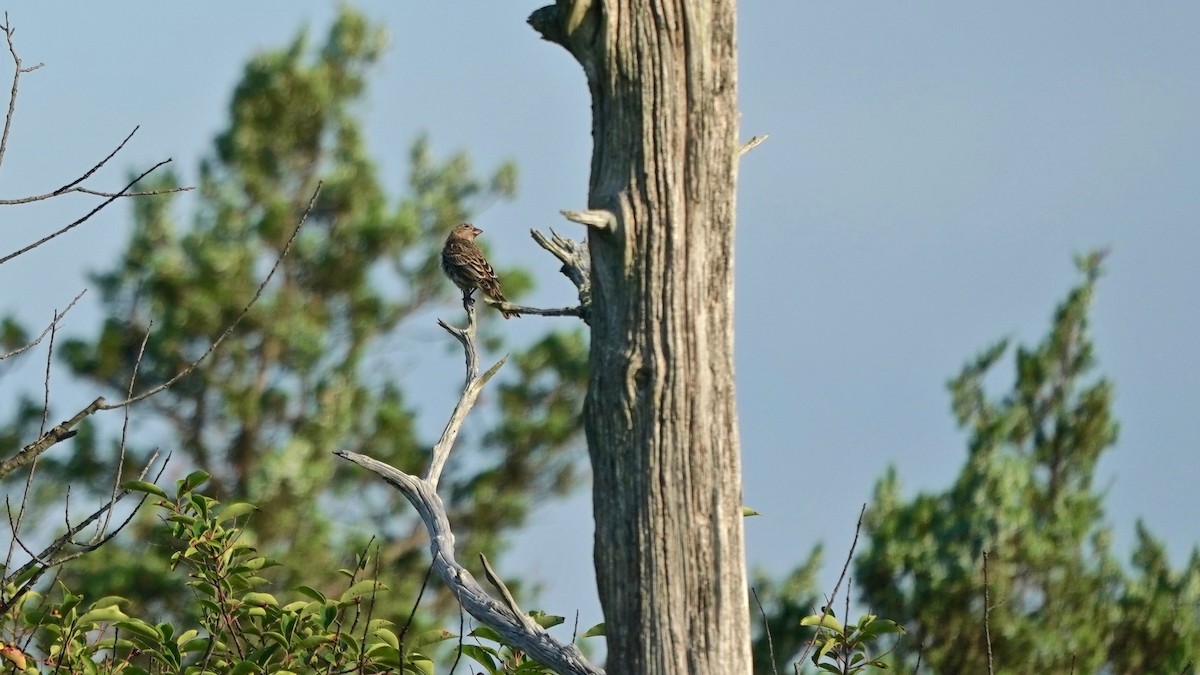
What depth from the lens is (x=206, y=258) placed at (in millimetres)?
16281

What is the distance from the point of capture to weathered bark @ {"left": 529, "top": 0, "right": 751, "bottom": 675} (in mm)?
4422

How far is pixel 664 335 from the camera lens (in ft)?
14.7

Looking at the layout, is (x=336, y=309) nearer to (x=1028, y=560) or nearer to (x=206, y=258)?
(x=206, y=258)

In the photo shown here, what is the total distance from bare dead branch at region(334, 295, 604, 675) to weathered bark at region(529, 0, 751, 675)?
1.28ft

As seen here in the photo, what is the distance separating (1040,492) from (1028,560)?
0.73 meters

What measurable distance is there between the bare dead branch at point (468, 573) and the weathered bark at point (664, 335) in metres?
0.39

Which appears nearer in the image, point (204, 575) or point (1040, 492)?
point (204, 575)

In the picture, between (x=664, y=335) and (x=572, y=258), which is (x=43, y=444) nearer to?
(x=664, y=335)

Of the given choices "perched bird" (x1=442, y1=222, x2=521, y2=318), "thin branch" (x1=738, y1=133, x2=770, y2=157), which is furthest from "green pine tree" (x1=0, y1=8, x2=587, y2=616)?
"thin branch" (x1=738, y1=133, x2=770, y2=157)

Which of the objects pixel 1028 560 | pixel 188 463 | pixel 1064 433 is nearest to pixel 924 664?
pixel 1028 560

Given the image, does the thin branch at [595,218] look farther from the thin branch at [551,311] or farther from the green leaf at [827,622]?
the green leaf at [827,622]

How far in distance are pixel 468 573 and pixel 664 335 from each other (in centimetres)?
130

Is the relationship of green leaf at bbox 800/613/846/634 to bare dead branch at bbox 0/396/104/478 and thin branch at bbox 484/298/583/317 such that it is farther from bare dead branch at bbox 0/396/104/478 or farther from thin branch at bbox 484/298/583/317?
bare dead branch at bbox 0/396/104/478

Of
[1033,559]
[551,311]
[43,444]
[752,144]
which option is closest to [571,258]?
[551,311]
